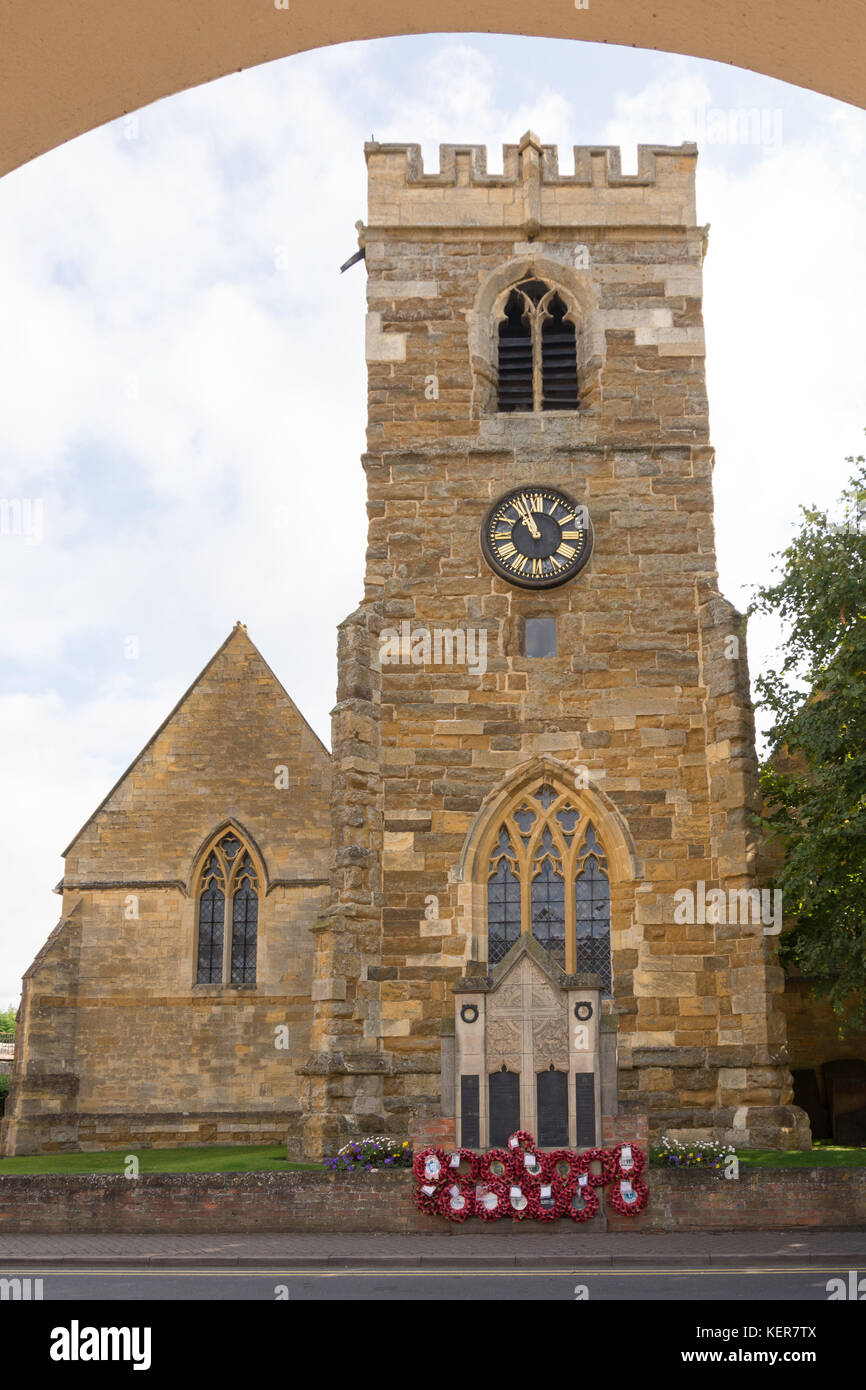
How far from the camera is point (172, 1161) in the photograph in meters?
20.7

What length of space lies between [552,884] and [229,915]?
873 cm

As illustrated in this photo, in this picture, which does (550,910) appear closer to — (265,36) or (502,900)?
(502,900)

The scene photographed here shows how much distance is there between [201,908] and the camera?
26.3 metres

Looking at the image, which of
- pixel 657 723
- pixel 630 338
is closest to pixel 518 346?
pixel 630 338

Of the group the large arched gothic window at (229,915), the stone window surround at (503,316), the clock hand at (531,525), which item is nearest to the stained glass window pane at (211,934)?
the large arched gothic window at (229,915)

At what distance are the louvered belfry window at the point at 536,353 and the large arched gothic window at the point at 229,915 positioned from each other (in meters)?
10.6

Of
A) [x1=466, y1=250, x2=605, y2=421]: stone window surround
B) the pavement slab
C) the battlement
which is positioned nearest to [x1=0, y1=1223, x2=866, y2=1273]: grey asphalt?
the pavement slab

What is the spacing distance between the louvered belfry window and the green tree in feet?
15.8

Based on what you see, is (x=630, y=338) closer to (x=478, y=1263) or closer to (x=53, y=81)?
(x=478, y=1263)

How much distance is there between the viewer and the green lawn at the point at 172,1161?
18.0 metres

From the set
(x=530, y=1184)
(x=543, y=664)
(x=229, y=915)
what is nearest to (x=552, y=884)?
(x=543, y=664)

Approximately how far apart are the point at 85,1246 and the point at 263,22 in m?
13.5

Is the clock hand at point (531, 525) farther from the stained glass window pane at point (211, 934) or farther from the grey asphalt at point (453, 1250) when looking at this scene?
the grey asphalt at point (453, 1250)

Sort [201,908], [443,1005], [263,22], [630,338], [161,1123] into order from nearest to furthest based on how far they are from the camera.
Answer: [263,22], [443,1005], [630,338], [161,1123], [201,908]
